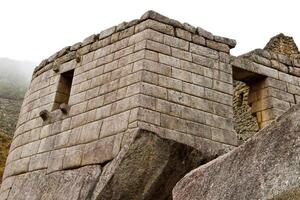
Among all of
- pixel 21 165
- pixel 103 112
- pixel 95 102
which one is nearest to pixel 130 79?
pixel 103 112

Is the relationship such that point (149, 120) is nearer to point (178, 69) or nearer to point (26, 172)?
point (178, 69)

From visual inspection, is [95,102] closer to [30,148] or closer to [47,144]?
[47,144]

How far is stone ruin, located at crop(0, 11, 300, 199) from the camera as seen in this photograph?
199 inches

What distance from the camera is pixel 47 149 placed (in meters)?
6.16

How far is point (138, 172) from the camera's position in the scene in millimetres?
4945

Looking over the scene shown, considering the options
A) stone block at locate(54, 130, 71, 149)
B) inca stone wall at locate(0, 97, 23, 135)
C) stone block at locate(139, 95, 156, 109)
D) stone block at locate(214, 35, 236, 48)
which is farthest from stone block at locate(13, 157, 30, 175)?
inca stone wall at locate(0, 97, 23, 135)

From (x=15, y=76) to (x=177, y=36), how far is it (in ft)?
184

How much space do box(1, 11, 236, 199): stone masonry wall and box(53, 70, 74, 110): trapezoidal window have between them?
2.7 inches

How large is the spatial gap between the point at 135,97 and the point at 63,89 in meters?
2.05

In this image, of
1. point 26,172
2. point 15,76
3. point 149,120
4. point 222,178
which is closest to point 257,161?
point 222,178

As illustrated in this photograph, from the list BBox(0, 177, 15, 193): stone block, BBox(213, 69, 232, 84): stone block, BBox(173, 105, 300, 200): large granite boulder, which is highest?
BBox(213, 69, 232, 84): stone block

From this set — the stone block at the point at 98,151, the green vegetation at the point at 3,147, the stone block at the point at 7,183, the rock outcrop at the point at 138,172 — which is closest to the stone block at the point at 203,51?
the rock outcrop at the point at 138,172

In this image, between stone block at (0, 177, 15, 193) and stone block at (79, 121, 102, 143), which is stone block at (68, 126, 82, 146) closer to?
stone block at (79, 121, 102, 143)

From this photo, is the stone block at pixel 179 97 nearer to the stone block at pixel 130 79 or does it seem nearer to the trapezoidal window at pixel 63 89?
the stone block at pixel 130 79
